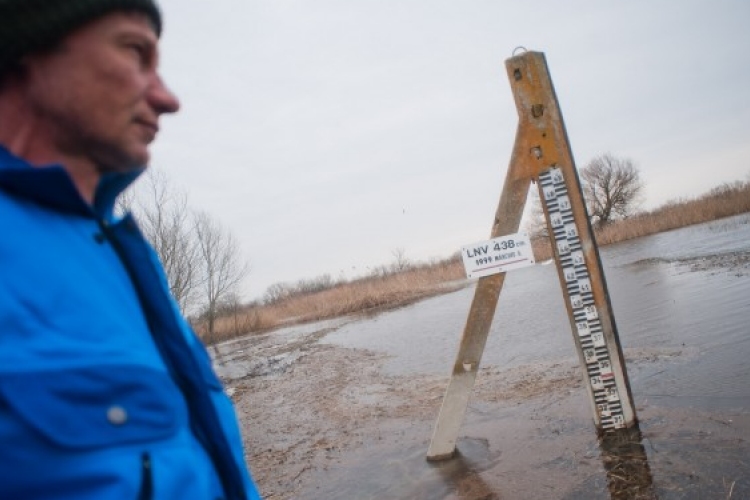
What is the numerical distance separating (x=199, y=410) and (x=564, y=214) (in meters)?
3.11

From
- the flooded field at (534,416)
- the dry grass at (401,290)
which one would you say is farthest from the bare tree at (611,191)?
the flooded field at (534,416)

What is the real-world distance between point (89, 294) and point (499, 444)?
3.86m

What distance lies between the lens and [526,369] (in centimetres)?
638

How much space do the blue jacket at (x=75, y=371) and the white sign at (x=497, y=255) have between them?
9.08ft

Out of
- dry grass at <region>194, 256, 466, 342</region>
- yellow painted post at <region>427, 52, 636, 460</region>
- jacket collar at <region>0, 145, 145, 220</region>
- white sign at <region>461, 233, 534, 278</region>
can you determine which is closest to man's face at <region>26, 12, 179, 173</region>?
jacket collar at <region>0, 145, 145, 220</region>

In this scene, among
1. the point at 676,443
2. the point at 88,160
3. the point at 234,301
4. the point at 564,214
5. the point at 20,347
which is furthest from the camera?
the point at 234,301

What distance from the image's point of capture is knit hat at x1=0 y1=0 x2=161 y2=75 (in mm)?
1061

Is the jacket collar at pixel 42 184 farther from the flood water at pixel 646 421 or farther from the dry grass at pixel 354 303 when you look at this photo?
the dry grass at pixel 354 303

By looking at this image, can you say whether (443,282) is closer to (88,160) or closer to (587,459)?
(587,459)

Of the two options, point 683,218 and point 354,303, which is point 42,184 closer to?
point 354,303

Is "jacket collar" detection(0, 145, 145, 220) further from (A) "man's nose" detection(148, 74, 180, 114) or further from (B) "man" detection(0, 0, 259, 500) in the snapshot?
(A) "man's nose" detection(148, 74, 180, 114)

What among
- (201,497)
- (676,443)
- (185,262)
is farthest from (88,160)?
(185,262)

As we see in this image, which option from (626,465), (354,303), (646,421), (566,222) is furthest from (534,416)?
(354,303)

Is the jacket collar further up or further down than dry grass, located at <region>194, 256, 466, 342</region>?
further up
